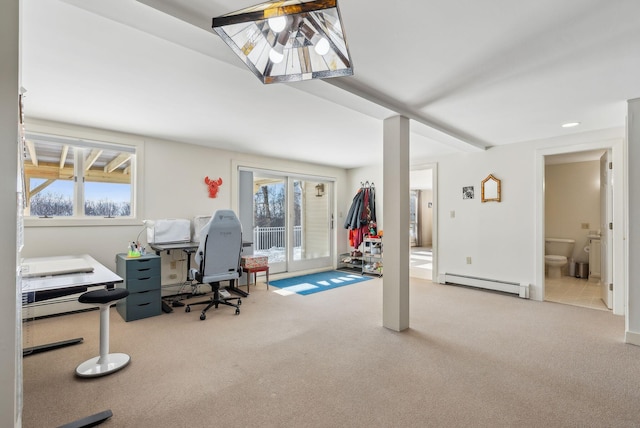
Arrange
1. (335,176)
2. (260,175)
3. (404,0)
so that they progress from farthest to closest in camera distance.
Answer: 1. (335,176)
2. (260,175)
3. (404,0)

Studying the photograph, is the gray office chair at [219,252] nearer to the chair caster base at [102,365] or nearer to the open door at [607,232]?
the chair caster base at [102,365]

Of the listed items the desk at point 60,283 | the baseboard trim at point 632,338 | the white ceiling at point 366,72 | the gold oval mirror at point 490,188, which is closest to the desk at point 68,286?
the desk at point 60,283

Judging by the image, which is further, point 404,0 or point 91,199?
point 91,199

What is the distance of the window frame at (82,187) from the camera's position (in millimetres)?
3375

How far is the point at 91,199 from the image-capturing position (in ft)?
12.3

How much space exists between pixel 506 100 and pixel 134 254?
4056 mm

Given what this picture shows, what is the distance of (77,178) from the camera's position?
3.67m

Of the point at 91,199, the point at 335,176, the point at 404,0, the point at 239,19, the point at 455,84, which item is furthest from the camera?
the point at 335,176

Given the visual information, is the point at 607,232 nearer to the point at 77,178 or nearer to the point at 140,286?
the point at 140,286

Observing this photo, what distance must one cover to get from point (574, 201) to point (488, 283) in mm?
2924

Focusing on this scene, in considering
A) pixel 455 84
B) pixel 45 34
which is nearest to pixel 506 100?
pixel 455 84

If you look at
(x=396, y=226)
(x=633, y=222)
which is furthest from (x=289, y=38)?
(x=633, y=222)

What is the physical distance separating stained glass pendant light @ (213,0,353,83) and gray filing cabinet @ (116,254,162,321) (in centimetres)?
280

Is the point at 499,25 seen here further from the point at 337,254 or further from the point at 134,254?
the point at 337,254
